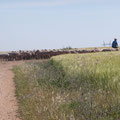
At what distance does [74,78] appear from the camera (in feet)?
38.0

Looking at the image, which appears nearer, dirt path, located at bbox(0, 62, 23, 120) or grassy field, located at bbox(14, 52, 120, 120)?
grassy field, located at bbox(14, 52, 120, 120)

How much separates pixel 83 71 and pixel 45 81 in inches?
82.2

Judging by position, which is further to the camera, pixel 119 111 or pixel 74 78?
pixel 74 78

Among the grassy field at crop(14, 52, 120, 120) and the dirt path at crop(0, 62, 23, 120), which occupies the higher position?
the grassy field at crop(14, 52, 120, 120)

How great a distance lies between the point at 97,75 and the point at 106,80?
66 centimetres

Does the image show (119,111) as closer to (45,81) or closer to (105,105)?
(105,105)

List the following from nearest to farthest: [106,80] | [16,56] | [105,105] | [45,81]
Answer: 1. [105,105]
2. [106,80]
3. [45,81]
4. [16,56]

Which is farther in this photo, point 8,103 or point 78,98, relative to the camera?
point 8,103

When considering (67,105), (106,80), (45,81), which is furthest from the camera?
(45,81)

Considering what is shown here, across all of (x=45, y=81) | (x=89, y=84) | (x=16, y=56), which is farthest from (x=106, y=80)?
(x=16, y=56)

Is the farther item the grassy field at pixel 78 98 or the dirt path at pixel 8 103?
the dirt path at pixel 8 103

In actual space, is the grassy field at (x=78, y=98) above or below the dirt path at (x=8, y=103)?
above

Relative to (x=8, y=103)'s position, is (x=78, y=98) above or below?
above

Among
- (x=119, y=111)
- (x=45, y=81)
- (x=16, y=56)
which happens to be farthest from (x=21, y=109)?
(x=16, y=56)
